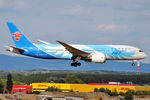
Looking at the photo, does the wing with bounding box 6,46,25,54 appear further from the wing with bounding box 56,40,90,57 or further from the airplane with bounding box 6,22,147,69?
the wing with bounding box 56,40,90,57

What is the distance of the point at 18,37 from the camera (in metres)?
88.8

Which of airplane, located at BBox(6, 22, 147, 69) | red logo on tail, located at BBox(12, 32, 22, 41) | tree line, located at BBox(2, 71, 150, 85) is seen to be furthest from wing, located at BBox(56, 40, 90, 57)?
tree line, located at BBox(2, 71, 150, 85)

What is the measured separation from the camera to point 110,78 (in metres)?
159

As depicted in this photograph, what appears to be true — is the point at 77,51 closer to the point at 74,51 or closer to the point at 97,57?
the point at 74,51

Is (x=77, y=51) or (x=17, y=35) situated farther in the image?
(x=17, y=35)

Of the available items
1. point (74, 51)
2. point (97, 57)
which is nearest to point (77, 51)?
point (74, 51)

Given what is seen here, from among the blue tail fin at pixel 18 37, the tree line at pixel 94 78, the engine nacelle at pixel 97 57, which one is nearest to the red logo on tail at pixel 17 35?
the blue tail fin at pixel 18 37

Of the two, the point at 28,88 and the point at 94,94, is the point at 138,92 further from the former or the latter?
the point at 28,88

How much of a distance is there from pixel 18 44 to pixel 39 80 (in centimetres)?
8038

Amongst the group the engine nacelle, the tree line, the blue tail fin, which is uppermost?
the blue tail fin

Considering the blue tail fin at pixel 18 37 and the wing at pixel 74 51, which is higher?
the blue tail fin at pixel 18 37

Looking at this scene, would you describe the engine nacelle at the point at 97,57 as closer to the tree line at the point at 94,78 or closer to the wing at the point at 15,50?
the wing at the point at 15,50

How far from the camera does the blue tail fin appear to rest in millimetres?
87375

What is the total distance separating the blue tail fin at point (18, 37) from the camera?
87.4 m
